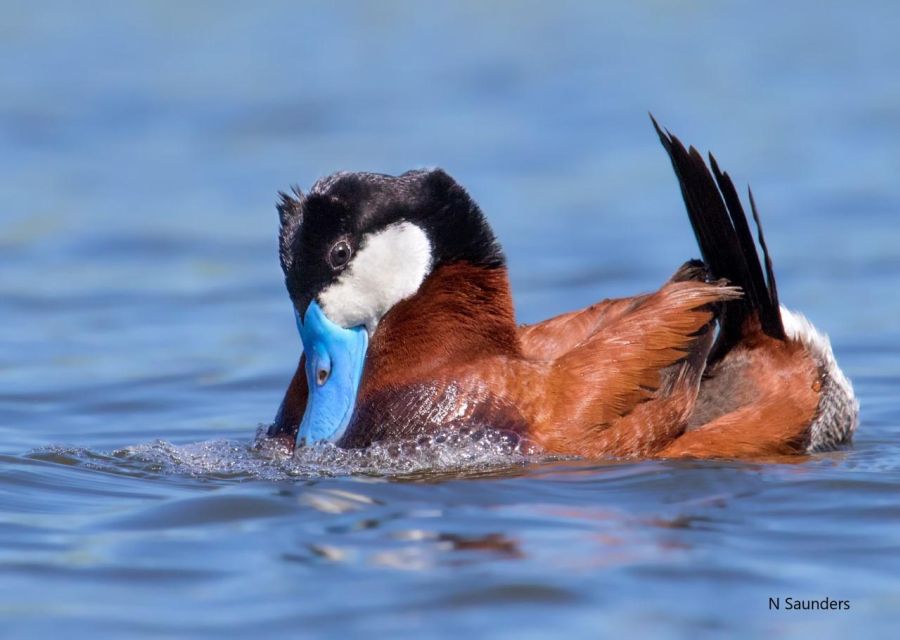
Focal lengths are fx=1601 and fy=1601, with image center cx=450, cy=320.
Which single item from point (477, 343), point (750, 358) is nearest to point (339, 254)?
point (477, 343)

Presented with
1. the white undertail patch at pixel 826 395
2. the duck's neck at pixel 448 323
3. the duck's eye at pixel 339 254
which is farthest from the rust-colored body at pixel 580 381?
the duck's eye at pixel 339 254

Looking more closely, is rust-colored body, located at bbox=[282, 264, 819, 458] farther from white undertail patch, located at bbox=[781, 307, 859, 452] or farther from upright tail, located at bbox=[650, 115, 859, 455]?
white undertail patch, located at bbox=[781, 307, 859, 452]

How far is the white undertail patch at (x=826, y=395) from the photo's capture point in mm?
7184

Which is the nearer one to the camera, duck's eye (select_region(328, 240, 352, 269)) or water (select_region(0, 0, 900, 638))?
water (select_region(0, 0, 900, 638))

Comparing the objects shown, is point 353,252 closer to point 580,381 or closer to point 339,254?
point 339,254

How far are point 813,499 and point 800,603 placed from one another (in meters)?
1.15

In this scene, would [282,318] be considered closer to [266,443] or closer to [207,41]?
[266,443]

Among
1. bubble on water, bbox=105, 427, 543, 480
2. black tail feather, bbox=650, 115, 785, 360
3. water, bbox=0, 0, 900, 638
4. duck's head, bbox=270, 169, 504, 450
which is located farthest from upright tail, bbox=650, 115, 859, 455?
duck's head, bbox=270, 169, 504, 450

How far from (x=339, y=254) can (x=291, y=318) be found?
3.80m

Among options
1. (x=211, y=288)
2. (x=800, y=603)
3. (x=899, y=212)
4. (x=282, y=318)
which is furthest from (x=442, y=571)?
(x=899, y=212)

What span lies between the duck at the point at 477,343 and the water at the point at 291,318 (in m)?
0.19

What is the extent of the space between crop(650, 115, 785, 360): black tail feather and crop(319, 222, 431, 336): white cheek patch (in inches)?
45.5

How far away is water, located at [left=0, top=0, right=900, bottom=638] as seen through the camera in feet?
16.7

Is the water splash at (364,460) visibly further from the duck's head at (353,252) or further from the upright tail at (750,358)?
the upright tail at (750,358)
